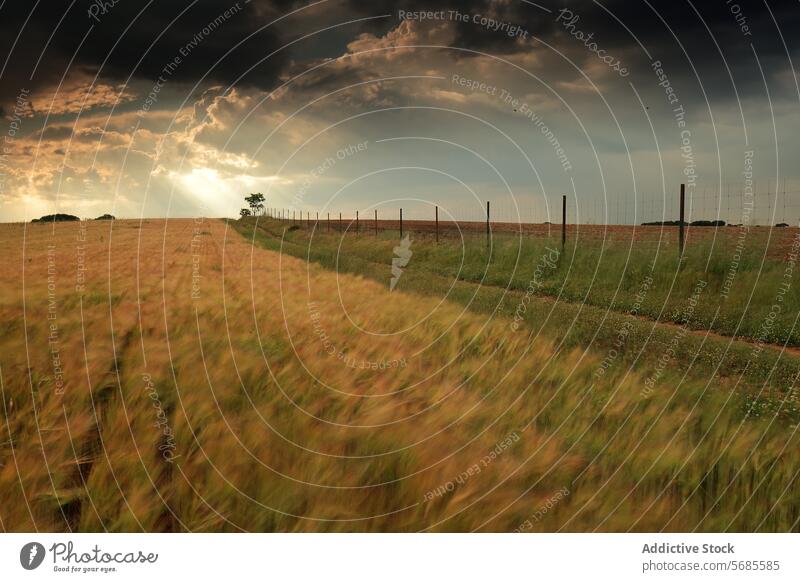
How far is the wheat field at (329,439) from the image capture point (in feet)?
7.61

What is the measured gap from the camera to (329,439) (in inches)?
100

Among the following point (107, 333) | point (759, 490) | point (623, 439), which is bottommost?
point (759, 490)

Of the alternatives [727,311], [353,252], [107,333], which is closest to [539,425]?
[107,333]

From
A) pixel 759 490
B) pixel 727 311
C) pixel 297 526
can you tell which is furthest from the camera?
pixel 727 311

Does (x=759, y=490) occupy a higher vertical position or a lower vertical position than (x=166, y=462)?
lower

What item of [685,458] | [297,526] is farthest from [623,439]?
[297,526]

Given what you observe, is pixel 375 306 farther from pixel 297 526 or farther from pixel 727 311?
pixel 727 311

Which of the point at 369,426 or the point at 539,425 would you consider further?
the point at 539,425

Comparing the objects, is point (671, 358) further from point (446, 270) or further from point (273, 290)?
point (446, 270)

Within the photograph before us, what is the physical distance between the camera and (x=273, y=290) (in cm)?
530

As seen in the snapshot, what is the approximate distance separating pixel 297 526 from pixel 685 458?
6.71 ft

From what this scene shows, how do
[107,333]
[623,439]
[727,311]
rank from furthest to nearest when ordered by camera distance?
[727,311] < [107,333] < [623,439]

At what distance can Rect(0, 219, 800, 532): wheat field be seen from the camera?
2.32m

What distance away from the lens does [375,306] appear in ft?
16.8
